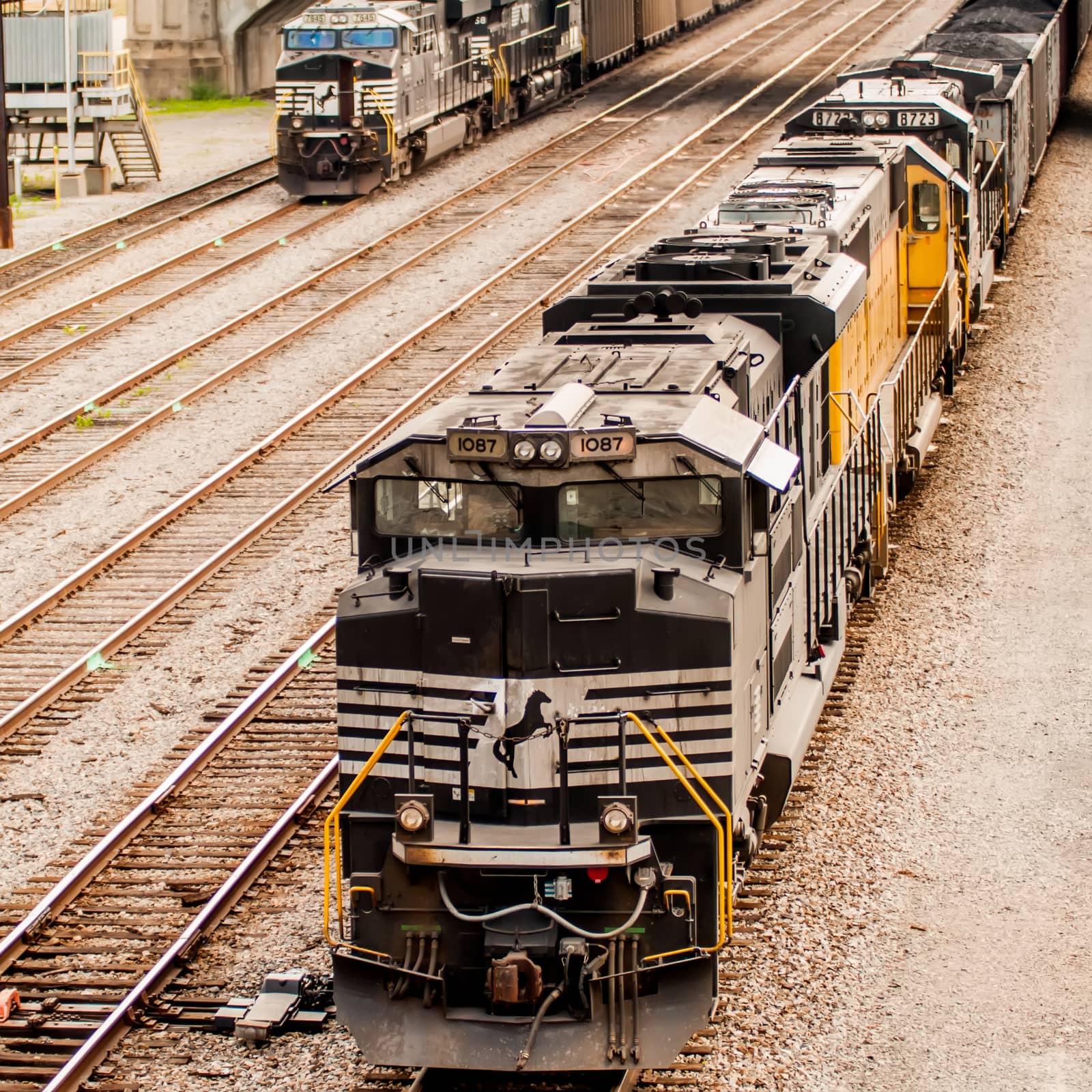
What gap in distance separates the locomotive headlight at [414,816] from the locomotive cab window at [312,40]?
A: 27921mm

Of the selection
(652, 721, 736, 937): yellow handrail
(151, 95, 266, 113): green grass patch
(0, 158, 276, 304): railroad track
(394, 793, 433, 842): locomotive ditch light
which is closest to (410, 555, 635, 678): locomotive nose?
(652, 721, 736, 937): yellow handrail

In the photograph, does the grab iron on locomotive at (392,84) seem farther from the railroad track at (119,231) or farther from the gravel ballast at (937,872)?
the gravel ballast at (937,872)

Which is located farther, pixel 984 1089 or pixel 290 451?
pixel 290 451

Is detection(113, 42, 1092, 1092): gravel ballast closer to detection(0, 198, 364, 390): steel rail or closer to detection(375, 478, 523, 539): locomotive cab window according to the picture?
detection(375, 478, 523, 539): locomotive cab window

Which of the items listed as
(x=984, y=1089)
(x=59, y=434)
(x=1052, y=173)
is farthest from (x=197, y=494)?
(x=1052, y=173)

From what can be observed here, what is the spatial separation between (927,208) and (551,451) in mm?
12781

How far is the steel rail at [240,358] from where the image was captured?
813 inches

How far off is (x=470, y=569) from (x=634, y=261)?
20.3ft

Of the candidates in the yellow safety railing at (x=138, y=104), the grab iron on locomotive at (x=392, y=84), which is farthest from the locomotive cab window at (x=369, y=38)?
the yellow safety railing at (x=138, y=104)

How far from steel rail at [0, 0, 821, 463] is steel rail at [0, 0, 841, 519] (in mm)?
13

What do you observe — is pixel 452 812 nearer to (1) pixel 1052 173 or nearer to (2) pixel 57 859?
(2) pixel 57 859

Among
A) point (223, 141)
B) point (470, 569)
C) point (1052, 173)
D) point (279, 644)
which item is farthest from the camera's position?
point (223, 141)

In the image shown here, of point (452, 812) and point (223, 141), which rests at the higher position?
point (223, 141)

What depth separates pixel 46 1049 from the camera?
10.2 m
